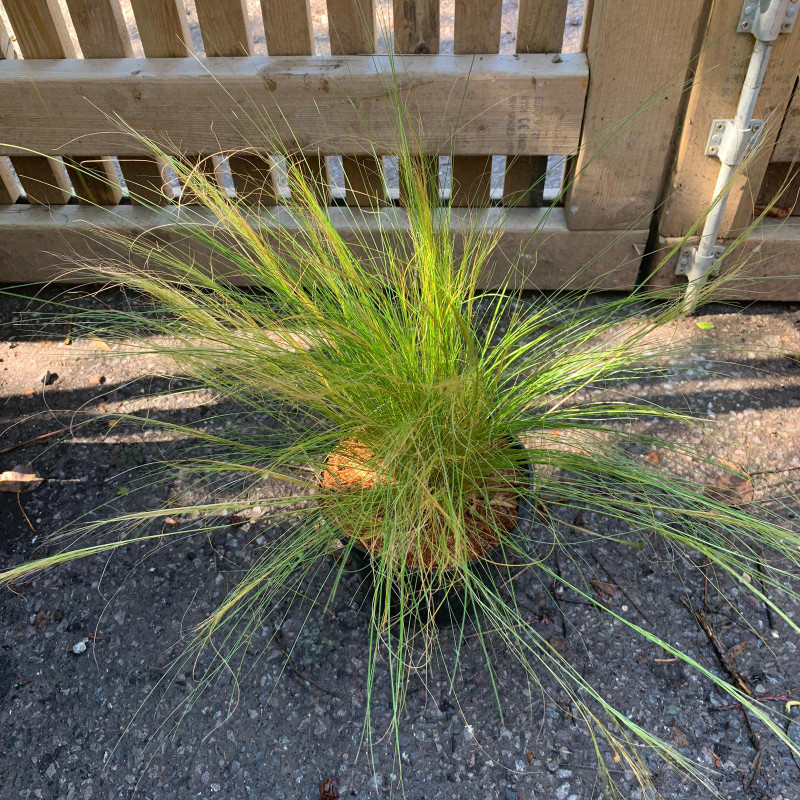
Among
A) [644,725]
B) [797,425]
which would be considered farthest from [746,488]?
[644,725]

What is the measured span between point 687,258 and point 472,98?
0.87 meters

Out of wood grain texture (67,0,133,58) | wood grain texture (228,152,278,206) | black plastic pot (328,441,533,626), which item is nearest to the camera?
black plastic pot (328,441,533,626)

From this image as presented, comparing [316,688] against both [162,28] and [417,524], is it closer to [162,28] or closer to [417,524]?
[417,524]

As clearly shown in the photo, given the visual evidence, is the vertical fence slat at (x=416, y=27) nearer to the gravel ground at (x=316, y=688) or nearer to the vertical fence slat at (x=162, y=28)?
→ the vertical fence slat at (x=162, y=28)

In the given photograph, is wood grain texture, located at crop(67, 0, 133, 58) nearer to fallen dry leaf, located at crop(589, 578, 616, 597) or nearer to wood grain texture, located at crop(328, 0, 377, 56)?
wood grain texture, located at crop(328, 0, 377, 56)

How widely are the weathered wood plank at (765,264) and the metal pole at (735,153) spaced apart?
0.24 feet

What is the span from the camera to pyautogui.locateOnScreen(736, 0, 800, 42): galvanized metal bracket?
176 centimetres

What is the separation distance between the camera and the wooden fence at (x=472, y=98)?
1.94m

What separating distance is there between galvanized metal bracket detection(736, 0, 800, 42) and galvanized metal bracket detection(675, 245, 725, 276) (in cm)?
62

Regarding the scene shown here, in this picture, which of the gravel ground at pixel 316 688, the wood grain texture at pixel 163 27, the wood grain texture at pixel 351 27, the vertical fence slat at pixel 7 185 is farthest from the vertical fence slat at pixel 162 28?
the gravel ground at pixel 316 688

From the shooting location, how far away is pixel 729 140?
200 cm

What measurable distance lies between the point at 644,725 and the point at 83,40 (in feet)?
7.97

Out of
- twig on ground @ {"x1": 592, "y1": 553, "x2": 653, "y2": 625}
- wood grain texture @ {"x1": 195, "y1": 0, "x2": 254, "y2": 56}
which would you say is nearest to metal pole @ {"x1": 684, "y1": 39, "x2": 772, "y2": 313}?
twig on ground @ {"x1": 592, "y1": 553, "x2": 653, "y2": 625}

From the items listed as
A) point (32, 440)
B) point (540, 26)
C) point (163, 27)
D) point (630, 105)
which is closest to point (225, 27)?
point (163, 27)
